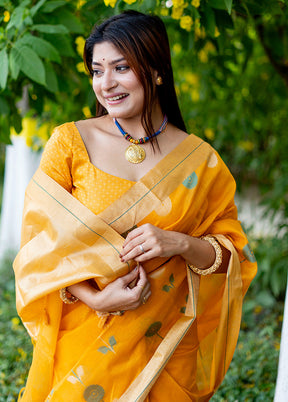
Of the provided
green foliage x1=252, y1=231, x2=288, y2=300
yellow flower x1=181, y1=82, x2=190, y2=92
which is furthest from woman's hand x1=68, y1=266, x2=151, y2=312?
yellow flower x1=181, y1=82, x2=190, y2=92

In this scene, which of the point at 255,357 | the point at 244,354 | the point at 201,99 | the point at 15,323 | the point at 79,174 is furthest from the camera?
the point at 201,99

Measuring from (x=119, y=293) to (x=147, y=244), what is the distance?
19 cm

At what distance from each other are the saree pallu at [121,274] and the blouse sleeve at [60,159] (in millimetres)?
35

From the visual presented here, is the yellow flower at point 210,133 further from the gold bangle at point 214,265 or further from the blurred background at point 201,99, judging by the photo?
the gold bangle at point 214,265

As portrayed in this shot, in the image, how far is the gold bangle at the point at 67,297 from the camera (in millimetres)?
1696

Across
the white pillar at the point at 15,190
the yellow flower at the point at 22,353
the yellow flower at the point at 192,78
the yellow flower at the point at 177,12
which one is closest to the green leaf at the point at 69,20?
the yellow flower at the point at 177,12

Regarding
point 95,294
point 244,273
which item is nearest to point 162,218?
point 95,294

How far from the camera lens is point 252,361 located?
130 inches

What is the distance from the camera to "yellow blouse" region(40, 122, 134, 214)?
5.46 feet

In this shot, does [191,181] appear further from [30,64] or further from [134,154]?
[30,64]

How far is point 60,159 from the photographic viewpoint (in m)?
1.69

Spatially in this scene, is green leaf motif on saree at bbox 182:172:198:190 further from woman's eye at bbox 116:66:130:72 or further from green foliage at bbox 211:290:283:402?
green foliage at bbox 211:290:283:402

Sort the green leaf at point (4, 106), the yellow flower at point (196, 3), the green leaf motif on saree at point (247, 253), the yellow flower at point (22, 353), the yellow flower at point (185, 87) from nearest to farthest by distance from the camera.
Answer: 1. the green leaf motif on saree at point (247, 253)
2. the yellow flower at point (196, 3)
3. the green leaf at point (4, 106)
4. the yellow flower at point (22, 353)
5. the yellow flower at point (185, 87)

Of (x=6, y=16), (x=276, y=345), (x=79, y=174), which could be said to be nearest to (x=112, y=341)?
(x=79, y=174)
